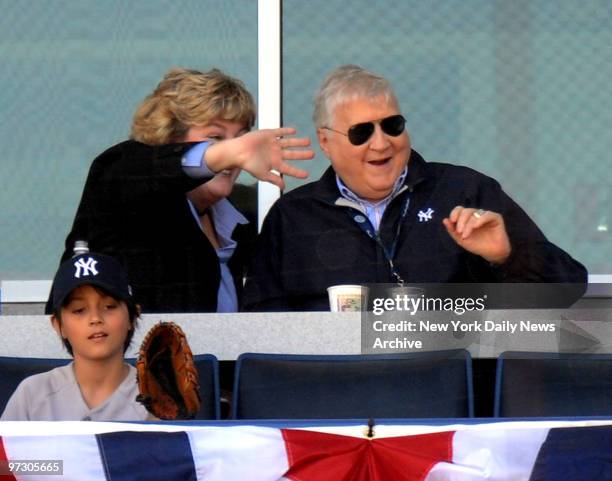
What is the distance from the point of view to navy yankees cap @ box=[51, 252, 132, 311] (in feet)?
13.3

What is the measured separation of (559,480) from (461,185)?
1.67 meters

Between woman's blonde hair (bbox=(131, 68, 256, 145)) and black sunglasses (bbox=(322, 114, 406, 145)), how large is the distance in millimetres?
378

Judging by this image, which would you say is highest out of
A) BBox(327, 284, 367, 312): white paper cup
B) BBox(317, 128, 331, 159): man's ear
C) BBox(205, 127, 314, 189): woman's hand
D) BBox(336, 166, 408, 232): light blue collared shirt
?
BBox(317, 128, 331, 159): man's ear

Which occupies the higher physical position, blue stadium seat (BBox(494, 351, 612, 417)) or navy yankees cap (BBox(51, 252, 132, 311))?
navy yankees cap (BBox(51, 252, 132, 311))

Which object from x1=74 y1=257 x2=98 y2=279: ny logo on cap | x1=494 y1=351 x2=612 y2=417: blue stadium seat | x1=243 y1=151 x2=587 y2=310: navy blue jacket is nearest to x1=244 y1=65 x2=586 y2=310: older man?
x1=243 y1=151 x2=587 y2=310: navy blue jacket

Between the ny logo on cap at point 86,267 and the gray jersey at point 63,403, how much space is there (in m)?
0.29

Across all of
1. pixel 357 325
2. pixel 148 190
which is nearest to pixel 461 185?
pixel 357 325

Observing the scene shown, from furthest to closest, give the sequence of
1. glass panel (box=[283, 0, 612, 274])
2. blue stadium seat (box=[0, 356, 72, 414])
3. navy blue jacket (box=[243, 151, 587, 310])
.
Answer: glass panel (box=[283, 0, 612, 274]), navy blue jacket (box=[243, 151, 587, 310]), blue stadium seat (box=[0, 356, 72, 414])

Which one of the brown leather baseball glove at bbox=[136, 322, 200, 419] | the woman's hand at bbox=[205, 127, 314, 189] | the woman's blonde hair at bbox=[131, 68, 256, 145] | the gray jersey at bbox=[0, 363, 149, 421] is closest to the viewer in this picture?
the brown leather baseball glove at bbox=[136, 322, 200, 419]

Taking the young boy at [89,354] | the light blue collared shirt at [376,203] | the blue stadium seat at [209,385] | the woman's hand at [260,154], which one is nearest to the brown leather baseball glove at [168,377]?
the young boy at [89,354]

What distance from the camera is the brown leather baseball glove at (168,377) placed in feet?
12.3

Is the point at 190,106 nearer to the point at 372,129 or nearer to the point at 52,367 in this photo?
the point at 372,129

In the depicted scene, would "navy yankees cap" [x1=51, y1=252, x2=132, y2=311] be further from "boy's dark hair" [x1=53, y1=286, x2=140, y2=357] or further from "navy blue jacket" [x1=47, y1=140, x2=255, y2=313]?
"navy blue jacket" [x1=47, y1=140, x2=255, y2=313]

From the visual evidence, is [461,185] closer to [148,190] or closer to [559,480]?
[148,190]
